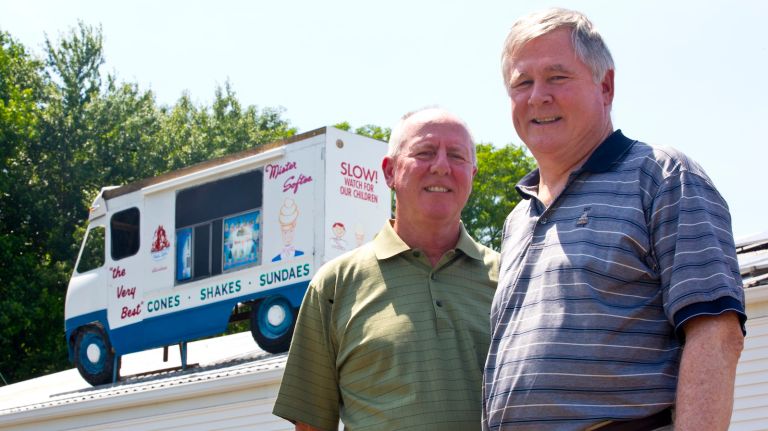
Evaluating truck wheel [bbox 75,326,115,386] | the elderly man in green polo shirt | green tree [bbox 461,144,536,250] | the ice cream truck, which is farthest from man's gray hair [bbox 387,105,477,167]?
green tree [bbox 461,144,536,250]

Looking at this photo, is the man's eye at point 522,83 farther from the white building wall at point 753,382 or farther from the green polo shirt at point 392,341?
the white building wall at point 753,382

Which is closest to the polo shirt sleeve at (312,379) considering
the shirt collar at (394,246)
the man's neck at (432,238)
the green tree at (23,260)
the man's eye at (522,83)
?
the shirt collar at (394,246)

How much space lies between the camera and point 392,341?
334 cm

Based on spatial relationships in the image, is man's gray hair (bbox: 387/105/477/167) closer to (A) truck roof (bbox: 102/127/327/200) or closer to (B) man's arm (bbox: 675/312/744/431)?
(B) man's arm (bbox: 675/312/744/431)

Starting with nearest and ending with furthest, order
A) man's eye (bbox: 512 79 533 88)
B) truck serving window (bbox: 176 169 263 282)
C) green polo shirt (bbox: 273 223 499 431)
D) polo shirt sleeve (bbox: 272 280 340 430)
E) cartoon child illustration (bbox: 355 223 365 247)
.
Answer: man's eye (bbox: 512 79 533 88)
green polo shirt (bbox: 273 223 499 431)
polo shirt sleeve (bbox: 272 280 340 430)
cartoon child illustration (bbox: 355 223 365 247)
truck serving window (bbox: 176 169 263 282)

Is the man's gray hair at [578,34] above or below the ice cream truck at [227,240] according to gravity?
below

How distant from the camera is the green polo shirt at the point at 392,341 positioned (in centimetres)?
326

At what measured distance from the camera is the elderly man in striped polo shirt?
229cm

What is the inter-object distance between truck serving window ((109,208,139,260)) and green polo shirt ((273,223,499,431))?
10887 mm

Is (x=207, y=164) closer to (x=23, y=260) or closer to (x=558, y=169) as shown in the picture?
(x=558, y=169)

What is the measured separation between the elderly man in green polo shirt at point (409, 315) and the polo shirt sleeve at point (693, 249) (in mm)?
1049

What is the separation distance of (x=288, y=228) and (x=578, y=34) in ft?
32.2

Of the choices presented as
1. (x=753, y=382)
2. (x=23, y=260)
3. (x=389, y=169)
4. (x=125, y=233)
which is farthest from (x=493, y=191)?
(x=389, y=169)

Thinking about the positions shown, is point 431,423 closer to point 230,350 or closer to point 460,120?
point 460,120
